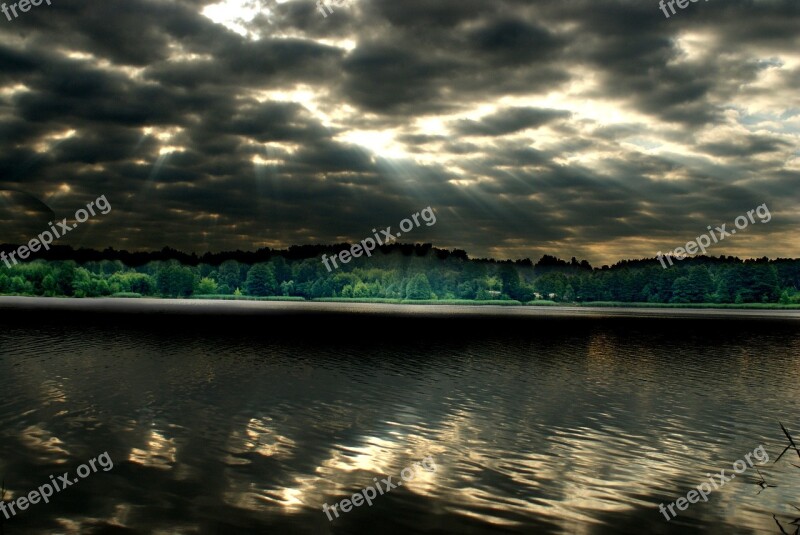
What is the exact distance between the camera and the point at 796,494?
63.1 ft

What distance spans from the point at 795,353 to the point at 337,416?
62484 millimetres

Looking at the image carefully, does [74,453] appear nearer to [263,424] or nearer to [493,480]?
[263,424]

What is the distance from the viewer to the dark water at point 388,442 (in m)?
16.6

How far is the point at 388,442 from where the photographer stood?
24.9 metres

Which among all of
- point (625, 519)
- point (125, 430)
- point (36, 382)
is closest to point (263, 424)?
point (125, 430)

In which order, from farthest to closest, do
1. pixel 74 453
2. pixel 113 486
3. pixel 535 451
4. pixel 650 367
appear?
pixel 650 367 → pixel 535 451 → pixel 74 453 → pixel 113 486

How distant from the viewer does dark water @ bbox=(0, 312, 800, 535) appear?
654 inches

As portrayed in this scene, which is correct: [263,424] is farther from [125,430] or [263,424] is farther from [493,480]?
[493,480]

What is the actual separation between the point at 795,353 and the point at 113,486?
74.2 metres

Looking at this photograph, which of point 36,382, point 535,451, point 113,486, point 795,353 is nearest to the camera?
point 113,486

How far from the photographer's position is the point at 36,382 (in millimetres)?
37688

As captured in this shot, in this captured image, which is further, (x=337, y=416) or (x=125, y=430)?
(x=337, y=416)

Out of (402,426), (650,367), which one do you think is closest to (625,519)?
(402,426)

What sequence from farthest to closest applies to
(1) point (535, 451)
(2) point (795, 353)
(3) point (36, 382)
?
(2) point (795, 353)
(3) point (36, 382)
(1) point (535, 451)
